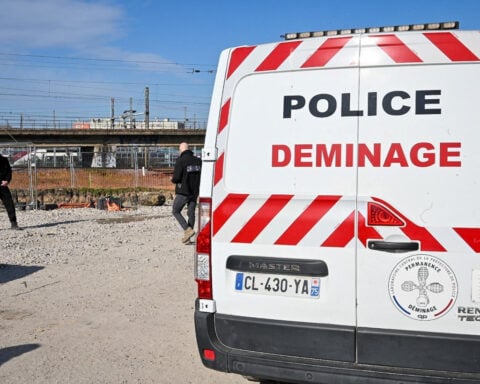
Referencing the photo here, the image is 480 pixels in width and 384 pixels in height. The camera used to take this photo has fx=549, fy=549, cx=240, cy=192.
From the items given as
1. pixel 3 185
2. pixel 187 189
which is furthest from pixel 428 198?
pixel 3 185

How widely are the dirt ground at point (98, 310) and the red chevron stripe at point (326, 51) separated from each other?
100 inches

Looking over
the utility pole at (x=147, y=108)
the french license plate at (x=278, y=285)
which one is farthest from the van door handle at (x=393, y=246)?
the utility pole at (x=147, y=108)

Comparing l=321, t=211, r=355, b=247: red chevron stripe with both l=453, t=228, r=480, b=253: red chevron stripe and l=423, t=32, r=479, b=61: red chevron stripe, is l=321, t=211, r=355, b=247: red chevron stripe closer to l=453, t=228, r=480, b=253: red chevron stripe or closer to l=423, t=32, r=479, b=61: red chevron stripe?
l=453, t=228, r=480, b=253: red chevron stripe

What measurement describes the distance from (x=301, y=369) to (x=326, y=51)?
1.92m

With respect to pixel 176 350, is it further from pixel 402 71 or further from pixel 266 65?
pixel 402 71

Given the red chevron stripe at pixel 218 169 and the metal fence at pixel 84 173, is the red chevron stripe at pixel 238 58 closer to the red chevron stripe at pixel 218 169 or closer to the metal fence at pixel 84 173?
the red chevron stripe at pixel 218 169

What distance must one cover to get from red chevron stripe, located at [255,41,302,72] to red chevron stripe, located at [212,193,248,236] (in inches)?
32.6

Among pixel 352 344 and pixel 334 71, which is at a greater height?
pixel 334 71

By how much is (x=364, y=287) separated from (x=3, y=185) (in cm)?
1075

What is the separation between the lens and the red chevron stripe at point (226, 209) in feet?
11.5

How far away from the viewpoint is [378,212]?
3160mm

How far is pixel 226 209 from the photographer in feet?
11.6

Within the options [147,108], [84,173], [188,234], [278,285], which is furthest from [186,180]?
[147,108]

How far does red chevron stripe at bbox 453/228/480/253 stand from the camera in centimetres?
302
